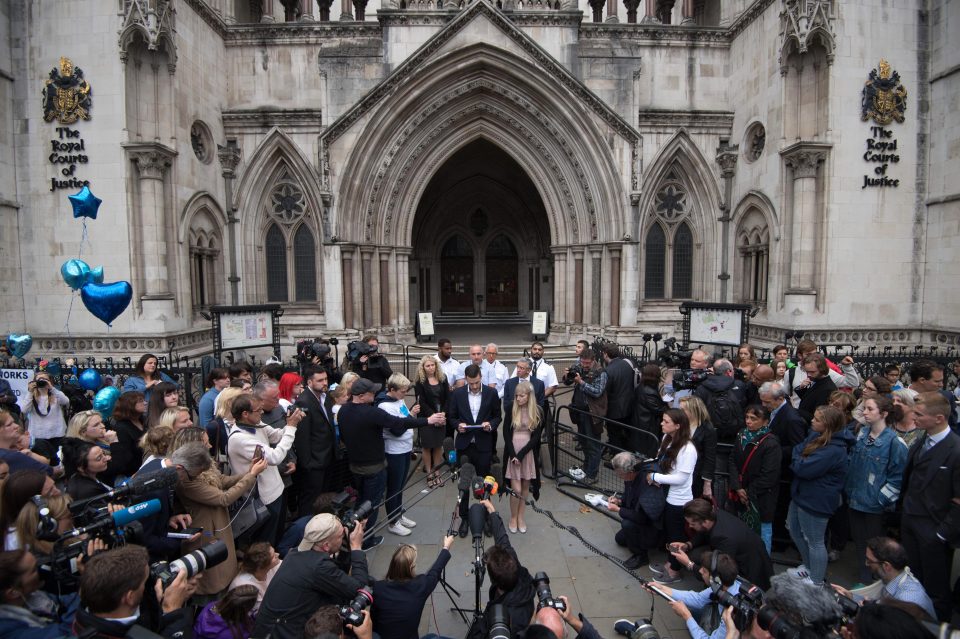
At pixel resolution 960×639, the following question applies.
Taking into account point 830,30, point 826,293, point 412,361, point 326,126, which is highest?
point 830,30

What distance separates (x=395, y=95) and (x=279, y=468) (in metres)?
12.4

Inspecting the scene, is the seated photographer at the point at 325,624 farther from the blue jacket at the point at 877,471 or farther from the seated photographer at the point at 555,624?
the blue jacket at the point at 877,471

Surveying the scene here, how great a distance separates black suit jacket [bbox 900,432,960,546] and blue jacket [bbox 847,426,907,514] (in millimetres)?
184

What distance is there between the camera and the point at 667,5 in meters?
17.2

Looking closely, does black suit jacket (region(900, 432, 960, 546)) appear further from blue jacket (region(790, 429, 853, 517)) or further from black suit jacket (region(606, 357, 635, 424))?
black suit jacket (region(606, 357, 635, 424))

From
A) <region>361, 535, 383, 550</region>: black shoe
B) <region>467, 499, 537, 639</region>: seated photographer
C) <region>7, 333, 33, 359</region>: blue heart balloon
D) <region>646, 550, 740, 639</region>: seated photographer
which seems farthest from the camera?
<region>7, 333, 33, 359</region>: blue heart balloon

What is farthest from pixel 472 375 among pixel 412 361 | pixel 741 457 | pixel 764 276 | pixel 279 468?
pixel 764 276

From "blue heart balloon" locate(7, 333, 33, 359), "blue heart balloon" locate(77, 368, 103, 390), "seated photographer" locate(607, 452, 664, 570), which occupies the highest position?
"blue heart balloon" locate(7, 333, 33, 359)

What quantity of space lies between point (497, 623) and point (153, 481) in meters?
2.32

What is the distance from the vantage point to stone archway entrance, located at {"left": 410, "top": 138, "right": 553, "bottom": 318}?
22.0m

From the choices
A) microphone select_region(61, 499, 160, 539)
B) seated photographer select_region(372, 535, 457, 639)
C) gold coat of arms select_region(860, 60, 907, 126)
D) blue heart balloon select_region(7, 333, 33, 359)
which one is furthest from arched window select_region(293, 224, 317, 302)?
gold coat of arms select_region(860, 60, 907, 126)

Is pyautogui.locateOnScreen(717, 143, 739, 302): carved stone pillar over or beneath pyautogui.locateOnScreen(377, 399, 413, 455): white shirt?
over

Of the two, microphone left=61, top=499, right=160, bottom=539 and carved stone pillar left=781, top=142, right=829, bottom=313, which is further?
carved stone pillar left=781, top=142, right=829, bottom=313

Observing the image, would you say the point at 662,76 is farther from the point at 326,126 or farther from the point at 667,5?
the point at 326,126
